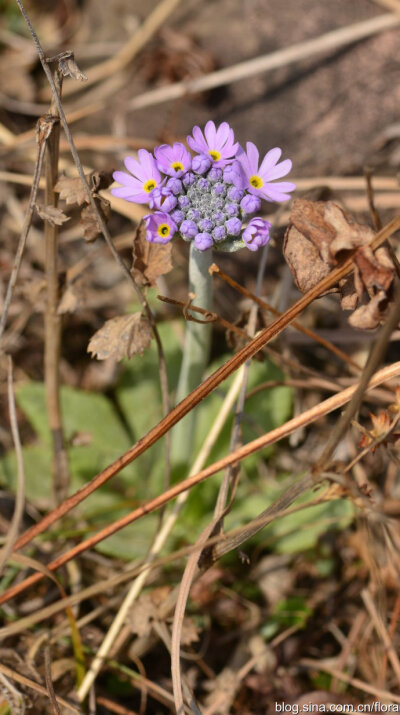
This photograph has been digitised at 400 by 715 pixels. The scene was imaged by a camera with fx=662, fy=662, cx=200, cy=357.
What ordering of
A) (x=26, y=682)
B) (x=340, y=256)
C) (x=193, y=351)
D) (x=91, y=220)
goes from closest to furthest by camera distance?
(x=340, y=256), (x=91, y=220), (x=26, y=682), (x=193, y=351)

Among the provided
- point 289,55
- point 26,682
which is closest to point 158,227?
point 26,682

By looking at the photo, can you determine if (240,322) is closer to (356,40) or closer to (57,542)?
(57,542)

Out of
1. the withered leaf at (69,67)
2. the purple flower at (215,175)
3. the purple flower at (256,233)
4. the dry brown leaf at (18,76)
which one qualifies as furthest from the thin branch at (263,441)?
the dry brown leaf at (18,76)

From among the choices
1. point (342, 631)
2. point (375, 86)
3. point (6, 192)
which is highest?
point (6, 192)

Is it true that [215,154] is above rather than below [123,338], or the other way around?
above

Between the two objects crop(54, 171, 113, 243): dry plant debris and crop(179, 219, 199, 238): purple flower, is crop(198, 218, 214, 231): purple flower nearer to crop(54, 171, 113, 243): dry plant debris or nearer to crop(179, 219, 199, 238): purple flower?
crop(179, 219, 199, 238): purple flower

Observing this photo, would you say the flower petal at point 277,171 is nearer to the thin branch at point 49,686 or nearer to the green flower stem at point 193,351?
the green flower stem at point 193,351

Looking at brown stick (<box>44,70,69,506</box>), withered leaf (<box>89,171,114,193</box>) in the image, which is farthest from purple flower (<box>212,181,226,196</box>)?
brown stick (<box>44,70,69,506</box>)

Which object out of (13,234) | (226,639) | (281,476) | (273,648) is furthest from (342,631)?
(13,234)

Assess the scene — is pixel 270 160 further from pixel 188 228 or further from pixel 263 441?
pixel 263 441
